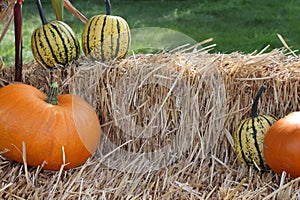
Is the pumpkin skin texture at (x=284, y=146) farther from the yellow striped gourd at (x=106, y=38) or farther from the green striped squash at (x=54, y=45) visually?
the green striped squash at (x=54, y=45)

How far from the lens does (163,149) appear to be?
108 inches

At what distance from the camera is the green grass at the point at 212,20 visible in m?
5.07

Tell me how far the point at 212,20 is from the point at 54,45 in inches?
129

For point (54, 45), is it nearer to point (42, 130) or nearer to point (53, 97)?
point (53, 97)

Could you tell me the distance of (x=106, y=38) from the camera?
9.32 ft

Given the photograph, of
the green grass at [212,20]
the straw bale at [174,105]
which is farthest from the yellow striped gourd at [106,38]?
the green grass at [212,20]

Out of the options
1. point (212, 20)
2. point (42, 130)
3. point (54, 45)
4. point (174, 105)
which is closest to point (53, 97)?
point (42, 130)

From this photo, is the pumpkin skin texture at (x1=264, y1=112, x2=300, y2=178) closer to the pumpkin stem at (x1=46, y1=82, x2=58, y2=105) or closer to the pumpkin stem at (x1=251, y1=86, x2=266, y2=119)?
the pumpkin stem at (x1=251, y1=86, x2=266, y2=119)

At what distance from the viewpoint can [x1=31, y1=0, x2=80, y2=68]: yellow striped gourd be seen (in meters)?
2.83

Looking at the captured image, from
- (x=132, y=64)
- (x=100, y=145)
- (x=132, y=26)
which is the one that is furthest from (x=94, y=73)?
(x=132, y=26)

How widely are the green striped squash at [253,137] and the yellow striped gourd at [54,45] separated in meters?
0.98

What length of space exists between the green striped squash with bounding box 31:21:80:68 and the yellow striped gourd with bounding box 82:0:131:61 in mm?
100

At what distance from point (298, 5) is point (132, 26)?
1910mm

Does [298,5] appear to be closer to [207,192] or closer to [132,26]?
[132,26]
